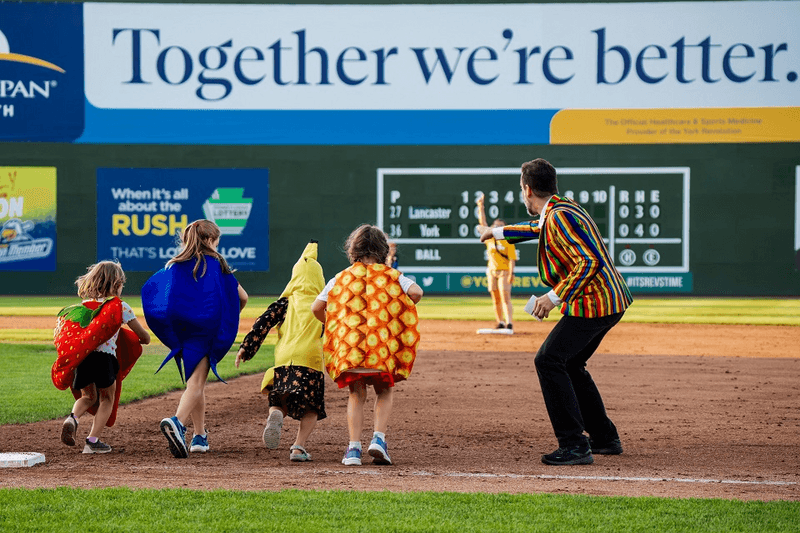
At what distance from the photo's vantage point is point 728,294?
72.9ft

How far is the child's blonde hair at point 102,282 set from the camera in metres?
5.95

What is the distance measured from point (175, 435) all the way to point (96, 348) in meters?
0.81

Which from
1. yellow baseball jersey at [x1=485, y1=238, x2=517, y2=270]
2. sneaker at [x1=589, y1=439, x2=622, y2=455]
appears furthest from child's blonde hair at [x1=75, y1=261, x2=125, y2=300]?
yellow baseball jersey at [x1=485, y1=238, x2=517, y2=270]

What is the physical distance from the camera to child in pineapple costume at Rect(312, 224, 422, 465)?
5.28 m

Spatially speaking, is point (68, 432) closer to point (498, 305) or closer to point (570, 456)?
point (570, 456)

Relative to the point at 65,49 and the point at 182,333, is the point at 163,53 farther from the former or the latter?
the point at 182,333

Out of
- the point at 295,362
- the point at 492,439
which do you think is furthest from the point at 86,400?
the point at 492,439

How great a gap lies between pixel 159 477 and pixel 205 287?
4.11 ft

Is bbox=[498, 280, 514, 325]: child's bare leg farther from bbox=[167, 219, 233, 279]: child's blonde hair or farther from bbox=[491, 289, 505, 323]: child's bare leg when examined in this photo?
bbox=[167, 219, 233, 279]: child's blonde hair

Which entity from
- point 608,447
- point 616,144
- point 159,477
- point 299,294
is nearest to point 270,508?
point 159,477

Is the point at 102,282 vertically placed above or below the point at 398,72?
below

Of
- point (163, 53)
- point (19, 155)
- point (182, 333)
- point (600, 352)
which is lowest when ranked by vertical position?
point (600, 352)

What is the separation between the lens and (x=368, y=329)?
17.4 feet

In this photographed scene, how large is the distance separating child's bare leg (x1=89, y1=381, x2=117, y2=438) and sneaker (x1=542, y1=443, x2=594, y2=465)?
267cm
